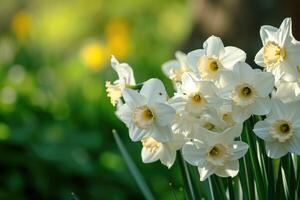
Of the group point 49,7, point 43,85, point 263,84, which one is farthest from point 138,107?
point 49,7

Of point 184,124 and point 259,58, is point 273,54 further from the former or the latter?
point 184,124

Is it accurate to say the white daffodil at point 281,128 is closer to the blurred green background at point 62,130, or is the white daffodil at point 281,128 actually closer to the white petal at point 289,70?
the white petal at point 289,70

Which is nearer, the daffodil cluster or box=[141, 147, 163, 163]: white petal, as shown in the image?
the daffodil cluster

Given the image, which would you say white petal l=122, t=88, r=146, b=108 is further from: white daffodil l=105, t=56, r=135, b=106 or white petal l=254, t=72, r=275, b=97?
white petal l=254, t=72, r=275, b=97

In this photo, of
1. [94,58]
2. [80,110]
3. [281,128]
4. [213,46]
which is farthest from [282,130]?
[94,58]

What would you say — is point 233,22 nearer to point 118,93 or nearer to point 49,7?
point 118,93

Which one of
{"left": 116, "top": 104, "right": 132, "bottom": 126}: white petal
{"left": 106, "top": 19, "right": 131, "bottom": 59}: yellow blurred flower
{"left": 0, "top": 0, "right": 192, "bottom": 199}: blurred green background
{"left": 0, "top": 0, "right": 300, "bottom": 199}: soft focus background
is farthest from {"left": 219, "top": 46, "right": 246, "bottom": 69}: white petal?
{"left": 106, "top": 19, "right": 131, "bottom": 59}: yellow blurred flower
